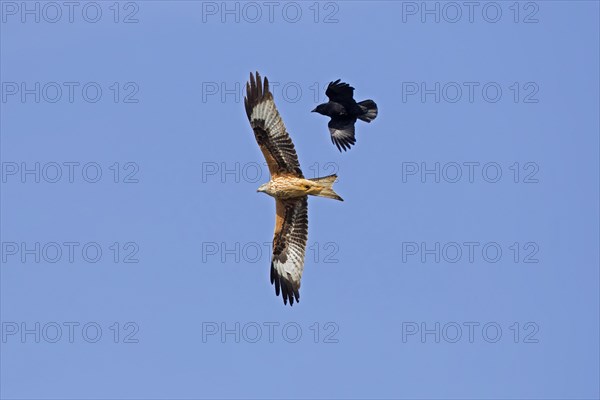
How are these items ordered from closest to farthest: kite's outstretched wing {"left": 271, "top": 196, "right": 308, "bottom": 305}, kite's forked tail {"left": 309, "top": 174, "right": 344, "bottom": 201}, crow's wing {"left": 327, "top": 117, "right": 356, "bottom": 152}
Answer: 1. kite's forked tail {"left": 309, "top": 174, "right": 344, "bottom": 201}
2. kite's outstretched wing {"left": 271, "top": 196, "right": 308, "bottom": 305}
3. crow's wing {"left": 327, "top": 117, "right": 356, "bottom": 152}

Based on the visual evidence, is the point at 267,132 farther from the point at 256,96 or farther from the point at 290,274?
the point at 290,274

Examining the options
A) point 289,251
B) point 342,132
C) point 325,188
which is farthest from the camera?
point 342,132

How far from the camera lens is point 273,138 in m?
21.2

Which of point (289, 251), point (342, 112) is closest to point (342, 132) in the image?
point (342, 112)

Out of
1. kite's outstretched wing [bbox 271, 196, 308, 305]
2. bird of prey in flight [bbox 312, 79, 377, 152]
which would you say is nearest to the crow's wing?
bird of prey in flight [bbox 312, 79, 377, 152]

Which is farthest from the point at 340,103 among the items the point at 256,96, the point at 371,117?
the point at 256,96

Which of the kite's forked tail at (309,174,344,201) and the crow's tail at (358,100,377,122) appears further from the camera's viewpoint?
the crow's tail at (358,100,377,122)

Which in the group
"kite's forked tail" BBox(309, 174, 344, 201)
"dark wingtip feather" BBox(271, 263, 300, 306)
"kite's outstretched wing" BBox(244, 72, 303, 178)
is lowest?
"dark wingtip feather" BBox(271, 263, 300, 306)

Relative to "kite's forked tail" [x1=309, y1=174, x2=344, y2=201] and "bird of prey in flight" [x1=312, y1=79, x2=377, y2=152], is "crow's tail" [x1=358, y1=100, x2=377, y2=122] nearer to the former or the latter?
"bird of prey in flight" [x1=312, y1=79, x2=377, y2=152]

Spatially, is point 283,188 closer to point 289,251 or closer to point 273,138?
point 273,138

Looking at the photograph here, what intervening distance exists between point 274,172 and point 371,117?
3860 millimetres

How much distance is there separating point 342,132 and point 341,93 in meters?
0.71

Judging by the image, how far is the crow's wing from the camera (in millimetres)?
24109

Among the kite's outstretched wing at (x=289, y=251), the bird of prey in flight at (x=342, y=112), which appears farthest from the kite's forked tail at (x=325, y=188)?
the bird of prey in flight at (x=342, y=112)
